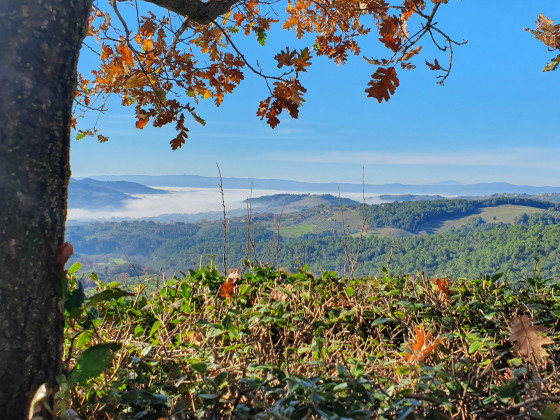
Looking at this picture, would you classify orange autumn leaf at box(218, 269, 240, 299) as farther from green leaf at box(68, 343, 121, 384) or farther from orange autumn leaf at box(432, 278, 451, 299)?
green leaf at box(68, 343, 121, 384)

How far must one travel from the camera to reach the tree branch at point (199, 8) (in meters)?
2.93

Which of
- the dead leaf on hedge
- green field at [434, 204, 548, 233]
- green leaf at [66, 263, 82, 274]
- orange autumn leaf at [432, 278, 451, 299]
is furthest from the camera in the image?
green field at [434, 204, 548, 233]

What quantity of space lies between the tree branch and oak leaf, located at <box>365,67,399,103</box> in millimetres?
1336

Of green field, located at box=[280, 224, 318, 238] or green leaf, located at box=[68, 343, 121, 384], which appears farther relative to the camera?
green field, located at box=[280, 224, 318, 238]

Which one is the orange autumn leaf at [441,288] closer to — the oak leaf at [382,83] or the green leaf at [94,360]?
the oak leaf at [382,83]

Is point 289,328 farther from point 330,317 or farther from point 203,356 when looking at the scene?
point 203,356

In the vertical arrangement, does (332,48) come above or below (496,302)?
above

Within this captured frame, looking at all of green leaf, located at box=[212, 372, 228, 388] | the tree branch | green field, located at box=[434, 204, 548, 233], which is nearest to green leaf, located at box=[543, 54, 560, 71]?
the tree branch

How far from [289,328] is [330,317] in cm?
37

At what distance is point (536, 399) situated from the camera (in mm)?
1486

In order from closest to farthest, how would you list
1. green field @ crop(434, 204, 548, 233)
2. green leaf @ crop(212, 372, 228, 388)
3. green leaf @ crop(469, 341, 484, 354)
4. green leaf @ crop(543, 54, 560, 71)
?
1. green leaf @ crop(212, 372, 228, 388)
2. green leaf @ crop(469, 341, 484, 354)
3. green leaf @ crop(543, 54, 560, 71)
4. green field @ crop(434, 204, 548, 233)

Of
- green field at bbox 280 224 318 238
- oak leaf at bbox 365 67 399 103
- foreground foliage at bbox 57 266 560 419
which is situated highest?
oak leaf at bbox 365 67 399 103

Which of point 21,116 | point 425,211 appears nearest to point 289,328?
point 21,116

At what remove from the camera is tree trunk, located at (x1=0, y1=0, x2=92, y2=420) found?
4.88ft
